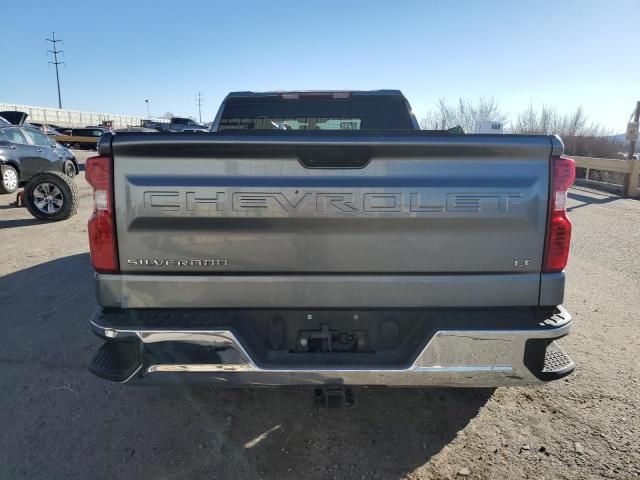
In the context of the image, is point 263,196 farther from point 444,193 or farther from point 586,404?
point 586,404

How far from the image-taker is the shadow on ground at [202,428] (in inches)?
95.0

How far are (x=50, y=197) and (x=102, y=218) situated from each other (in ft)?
27.5

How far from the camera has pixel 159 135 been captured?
2.09m

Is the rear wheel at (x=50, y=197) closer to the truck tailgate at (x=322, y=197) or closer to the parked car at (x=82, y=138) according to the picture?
the truck tailgate at (x=322, y=197)

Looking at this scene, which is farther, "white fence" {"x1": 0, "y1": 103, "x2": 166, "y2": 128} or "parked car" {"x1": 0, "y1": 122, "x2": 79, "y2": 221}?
"white fence" {"x1": 0, "y1": 103, "x2": 166, "y2": 128}

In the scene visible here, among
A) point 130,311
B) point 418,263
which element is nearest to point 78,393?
point 130,311

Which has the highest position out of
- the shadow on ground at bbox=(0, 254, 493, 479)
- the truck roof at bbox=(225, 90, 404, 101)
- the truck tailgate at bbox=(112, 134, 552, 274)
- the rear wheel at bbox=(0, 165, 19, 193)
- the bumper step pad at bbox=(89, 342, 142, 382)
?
the truck roof at bbox=(225, 90, 404, 101)

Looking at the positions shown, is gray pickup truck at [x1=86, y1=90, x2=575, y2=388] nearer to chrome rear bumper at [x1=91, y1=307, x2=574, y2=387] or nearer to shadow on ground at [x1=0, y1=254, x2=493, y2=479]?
chrome rear bumper at [x1=91, y1=307, x2=574, y2=387]

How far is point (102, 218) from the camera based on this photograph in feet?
6.95

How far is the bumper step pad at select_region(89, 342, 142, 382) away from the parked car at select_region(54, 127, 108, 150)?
3337 centimetres

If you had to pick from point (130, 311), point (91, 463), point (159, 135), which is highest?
point (159, 135)

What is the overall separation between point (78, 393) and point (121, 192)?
183 centimetres

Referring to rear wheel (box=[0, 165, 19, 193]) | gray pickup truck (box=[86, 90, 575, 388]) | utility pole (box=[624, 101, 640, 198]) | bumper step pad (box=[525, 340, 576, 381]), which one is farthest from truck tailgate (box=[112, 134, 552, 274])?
utility pole (box=[624, 101, 640, 198])

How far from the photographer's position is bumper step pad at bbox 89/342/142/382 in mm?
2164
